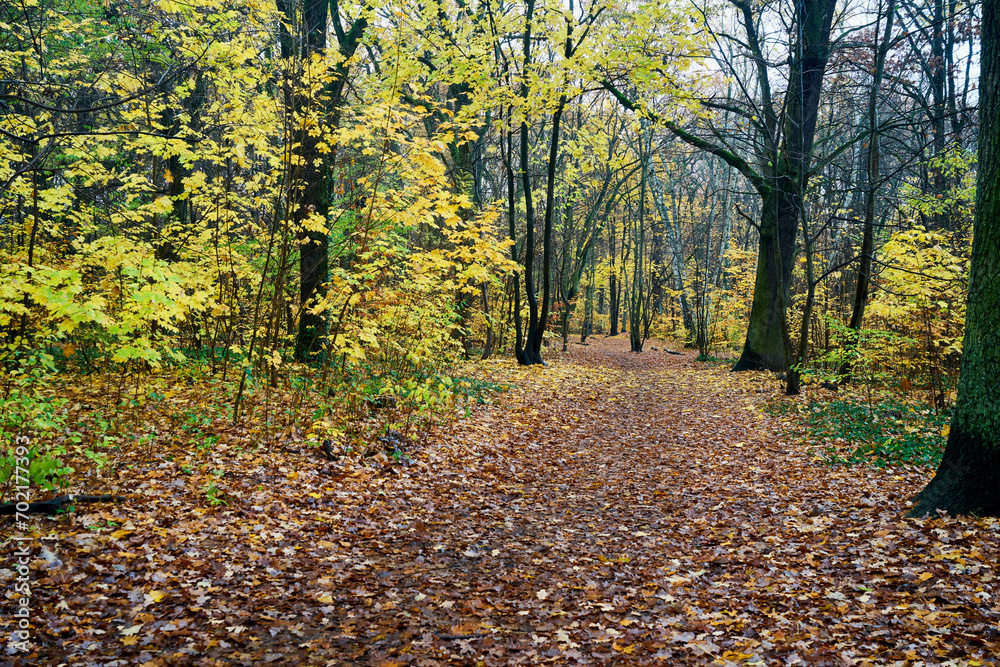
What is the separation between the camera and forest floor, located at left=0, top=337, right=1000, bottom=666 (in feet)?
10.9

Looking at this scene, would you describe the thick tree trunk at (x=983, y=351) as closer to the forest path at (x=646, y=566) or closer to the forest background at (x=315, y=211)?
the forest path at (x=646, y=566)

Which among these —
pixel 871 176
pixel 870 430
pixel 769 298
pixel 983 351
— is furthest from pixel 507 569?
pixel 769 298

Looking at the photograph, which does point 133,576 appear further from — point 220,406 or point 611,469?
point 611,469

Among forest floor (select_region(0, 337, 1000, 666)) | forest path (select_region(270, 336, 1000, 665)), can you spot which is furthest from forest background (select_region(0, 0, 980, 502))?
forest path (select_region(270, 336, 1000, 665))

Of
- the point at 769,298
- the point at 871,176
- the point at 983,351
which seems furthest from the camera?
the point at 769,298

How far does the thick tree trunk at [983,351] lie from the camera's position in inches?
180

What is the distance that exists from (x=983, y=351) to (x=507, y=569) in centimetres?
455

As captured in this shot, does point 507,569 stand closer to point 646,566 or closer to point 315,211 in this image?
point 646,566

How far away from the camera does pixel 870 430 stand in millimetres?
8102

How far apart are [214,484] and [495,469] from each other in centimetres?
359

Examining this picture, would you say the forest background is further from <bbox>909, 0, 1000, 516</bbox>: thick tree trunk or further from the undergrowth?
<bbox>909, 0, 1000, 516</bbox>: thick tree trunk

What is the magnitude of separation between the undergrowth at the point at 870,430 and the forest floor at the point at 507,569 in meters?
0.59

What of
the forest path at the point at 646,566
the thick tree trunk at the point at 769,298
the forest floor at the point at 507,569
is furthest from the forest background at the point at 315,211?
the forest path at the point at 646,566

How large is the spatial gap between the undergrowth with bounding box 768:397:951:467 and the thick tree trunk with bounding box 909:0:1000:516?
2220 millimetres
